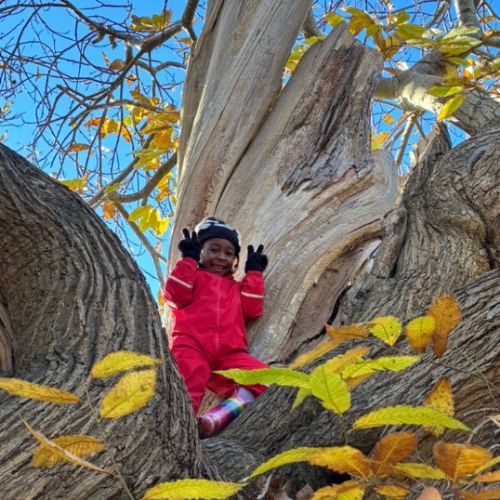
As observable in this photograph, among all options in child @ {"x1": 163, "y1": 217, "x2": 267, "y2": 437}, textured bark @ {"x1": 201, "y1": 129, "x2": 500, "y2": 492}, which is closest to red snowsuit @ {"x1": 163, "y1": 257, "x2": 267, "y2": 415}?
child @ {"x1": 163, "y1": 217, "x2": 267, "y2": 437}

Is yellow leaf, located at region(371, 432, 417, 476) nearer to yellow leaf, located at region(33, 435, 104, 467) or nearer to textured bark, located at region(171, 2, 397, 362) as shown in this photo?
yellow leaf, located at region(33, 435, 104, 467)

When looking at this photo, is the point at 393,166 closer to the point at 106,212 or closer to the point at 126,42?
the point at 126,42

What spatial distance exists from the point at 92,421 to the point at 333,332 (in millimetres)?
513

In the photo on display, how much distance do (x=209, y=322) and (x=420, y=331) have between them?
245cm

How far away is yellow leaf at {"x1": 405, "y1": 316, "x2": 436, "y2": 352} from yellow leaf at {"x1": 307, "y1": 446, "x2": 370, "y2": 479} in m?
0.31

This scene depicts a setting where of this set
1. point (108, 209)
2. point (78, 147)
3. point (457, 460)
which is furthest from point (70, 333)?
point (108, 209)

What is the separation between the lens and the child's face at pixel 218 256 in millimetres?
3717

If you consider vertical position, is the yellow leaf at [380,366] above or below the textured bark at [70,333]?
below

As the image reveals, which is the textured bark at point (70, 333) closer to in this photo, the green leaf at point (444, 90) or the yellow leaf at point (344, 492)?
the yellow leaf at point (344, 492)

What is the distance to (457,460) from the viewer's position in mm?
883

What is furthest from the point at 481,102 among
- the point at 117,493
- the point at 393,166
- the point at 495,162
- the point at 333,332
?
the point at 117,493

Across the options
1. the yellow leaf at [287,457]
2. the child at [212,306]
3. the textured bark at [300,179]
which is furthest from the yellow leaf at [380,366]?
the textured bark at [300,179]

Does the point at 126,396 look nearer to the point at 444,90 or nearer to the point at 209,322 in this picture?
the point at 444,90

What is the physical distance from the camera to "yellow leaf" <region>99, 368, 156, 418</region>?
1058mm
